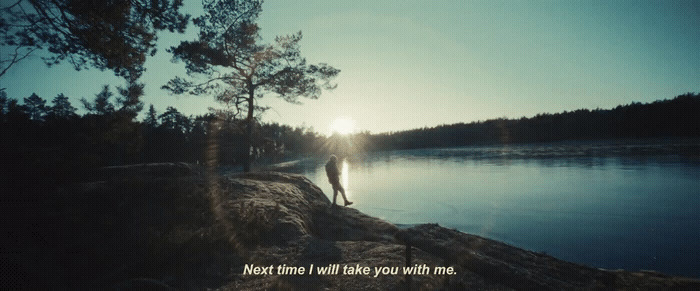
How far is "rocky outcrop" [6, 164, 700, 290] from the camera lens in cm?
418

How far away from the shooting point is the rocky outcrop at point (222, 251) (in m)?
4.18

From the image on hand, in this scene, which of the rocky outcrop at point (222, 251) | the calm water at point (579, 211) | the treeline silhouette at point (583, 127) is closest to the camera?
the rocky outcrop at point (222, 251)

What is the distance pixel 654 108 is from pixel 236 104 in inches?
3238

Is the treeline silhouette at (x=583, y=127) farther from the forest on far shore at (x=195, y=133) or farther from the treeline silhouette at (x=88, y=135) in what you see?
the treeline silhouette at (x=88, y=135)

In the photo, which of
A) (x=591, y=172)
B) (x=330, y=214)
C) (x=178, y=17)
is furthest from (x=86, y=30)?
(x=591, y=172)

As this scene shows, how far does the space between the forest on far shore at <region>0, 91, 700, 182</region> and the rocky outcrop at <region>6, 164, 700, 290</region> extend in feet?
12.3

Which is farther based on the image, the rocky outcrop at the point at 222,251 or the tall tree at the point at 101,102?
the tall tree at the point at 101,102

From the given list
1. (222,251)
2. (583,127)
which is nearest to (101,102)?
(222,251)

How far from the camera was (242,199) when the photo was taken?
7.77m

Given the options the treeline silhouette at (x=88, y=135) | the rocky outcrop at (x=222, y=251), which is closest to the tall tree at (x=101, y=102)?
Answer: the treeline silhouette at (x=88, y=135)

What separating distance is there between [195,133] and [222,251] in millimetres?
59363

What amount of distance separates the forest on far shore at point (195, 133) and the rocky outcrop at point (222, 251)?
3764 mm

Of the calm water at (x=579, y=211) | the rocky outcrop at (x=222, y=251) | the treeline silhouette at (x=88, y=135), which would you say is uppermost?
the treeline silhouette at (x=88, y=135)

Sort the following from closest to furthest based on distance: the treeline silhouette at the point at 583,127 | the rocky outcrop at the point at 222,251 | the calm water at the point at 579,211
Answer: the rocky outcrop at the point at 222,251 → the calm water at the point at 579,211 → the treeline silhouette at the point at 583,127
